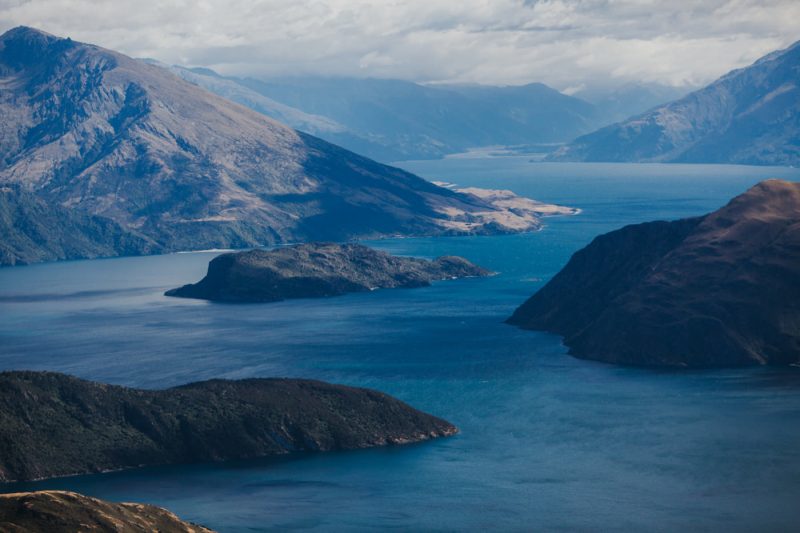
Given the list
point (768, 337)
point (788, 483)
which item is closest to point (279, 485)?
point (788, 483)

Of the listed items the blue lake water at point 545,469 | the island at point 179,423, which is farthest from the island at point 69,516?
the island at point 179,423

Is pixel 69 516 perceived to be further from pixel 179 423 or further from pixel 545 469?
pixel 545 469

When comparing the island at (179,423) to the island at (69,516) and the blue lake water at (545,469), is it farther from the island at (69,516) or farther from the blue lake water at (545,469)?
the island at (69,516)

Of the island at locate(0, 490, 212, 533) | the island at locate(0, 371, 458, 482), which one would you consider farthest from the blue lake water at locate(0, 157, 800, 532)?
the island at locate(0, 490, 212, 533)

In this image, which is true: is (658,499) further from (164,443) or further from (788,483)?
(164,443)

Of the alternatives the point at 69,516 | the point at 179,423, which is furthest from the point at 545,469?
the point at 69,516
